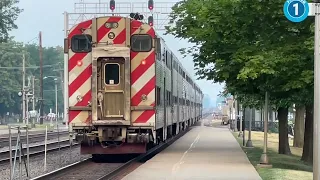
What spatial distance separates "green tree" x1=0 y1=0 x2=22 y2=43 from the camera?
8169 centimetres

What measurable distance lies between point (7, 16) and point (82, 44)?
→ 6687 centimetres

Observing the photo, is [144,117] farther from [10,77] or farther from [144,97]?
[10,77]

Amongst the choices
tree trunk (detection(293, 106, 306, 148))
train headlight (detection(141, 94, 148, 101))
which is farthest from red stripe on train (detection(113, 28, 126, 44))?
tree trunk (detection(293, 106, 306, 148))

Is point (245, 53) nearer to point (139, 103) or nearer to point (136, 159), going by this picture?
point (139, 103)

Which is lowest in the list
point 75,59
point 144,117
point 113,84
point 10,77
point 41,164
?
point 41,164

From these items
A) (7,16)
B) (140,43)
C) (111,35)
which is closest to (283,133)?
(140,43)

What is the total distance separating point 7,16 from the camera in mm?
84688

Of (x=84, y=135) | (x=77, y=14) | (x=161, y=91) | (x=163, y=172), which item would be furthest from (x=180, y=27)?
(x=77, y=14)

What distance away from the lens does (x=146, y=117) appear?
20.1m

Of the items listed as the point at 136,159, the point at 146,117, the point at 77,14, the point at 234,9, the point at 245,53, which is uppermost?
the point at 77,14

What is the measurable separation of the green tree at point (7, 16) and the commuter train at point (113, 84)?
6247cm

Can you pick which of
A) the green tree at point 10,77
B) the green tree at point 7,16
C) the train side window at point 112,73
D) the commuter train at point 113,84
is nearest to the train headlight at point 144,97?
the commuter train at point 113,84

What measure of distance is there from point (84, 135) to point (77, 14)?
27.7 metres

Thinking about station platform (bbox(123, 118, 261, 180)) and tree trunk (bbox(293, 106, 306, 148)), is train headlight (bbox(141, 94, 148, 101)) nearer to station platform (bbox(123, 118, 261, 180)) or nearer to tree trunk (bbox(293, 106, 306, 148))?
station platform (bbox(123, 118, 261, 180))
